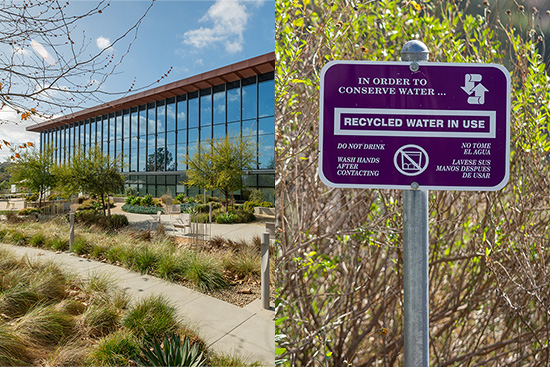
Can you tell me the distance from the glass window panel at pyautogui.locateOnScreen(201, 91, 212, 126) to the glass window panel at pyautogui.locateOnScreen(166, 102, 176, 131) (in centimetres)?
127

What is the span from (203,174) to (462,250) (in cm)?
Answer: 694

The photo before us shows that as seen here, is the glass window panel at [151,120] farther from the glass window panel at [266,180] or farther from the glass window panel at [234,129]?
the glass window panel at [234,129]

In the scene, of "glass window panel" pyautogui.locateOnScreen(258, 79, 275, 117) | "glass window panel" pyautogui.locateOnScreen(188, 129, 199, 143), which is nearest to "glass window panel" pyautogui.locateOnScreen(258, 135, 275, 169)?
"glass window panel" pyautogui.locateOnScreen(258, 79, 275, 117)

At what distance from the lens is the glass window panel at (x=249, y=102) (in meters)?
9.36

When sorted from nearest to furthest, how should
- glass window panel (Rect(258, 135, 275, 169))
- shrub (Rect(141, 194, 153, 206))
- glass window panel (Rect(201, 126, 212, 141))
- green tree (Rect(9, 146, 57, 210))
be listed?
green tree (Rect(9, 146, 57, 210))
shrub (Rect(141, 194, 153, 206))
glass window panel (Rect(201, 126, 212, 141))
glass window panel (Rect(258, 135, 275, 169))

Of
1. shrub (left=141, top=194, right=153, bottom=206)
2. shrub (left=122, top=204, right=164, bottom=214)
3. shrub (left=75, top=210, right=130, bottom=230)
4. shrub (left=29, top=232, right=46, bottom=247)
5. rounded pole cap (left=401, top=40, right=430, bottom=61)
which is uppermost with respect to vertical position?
rounded pole cap (left=401, top=40, right=430, bottom=61)

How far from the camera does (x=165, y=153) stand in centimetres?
600

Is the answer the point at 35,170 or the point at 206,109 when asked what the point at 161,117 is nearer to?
the point at 35,170

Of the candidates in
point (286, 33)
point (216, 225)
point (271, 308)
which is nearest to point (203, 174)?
point (216, 225)

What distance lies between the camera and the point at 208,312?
3.28 m

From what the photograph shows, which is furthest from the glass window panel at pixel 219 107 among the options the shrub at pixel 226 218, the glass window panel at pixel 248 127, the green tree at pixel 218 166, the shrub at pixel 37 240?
the shrub at pixel 37 240

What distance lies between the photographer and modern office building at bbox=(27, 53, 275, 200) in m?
4.06

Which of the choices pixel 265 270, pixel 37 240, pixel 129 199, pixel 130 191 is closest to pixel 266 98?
pixel 130 191

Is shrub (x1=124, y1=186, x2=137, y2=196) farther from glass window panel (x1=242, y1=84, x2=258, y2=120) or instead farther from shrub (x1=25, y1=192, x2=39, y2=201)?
glass window panel (x1=242, y1=84, x2=258, y2=120)
